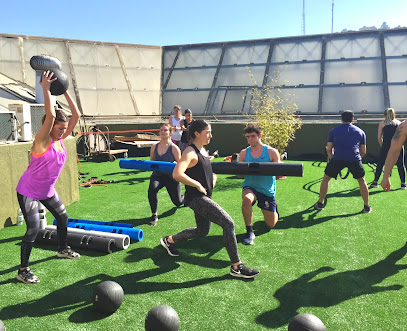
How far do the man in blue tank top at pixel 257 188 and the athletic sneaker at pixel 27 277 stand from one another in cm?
303

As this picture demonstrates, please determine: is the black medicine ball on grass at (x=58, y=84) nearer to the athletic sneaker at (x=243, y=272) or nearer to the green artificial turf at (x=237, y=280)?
the green artificial turf at (x=237, y=280)

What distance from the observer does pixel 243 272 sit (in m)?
4.75

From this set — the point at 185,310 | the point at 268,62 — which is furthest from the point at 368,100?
the point at 185,310

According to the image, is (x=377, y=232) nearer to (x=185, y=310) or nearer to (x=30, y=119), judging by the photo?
(x=185, y=310)

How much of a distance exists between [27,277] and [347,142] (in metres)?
5.95

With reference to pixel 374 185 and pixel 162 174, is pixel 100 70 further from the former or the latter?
pixel 374 185

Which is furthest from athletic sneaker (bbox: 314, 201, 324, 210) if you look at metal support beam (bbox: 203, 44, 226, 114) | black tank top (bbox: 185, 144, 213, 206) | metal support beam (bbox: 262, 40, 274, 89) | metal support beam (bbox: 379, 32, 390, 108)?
metal support beam (bbox: 203, 44, 226, 114)

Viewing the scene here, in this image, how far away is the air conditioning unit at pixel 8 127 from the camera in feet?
23.1

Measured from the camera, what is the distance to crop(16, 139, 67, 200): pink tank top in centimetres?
457

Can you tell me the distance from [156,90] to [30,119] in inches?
570

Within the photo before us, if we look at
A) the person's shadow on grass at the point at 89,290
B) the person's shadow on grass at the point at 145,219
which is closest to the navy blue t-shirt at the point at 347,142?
the person's shadow on grass at the point at 145,219

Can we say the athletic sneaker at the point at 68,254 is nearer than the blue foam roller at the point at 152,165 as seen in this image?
Yes

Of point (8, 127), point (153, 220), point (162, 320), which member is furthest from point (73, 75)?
point (162, 320)

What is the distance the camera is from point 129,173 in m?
12.8
